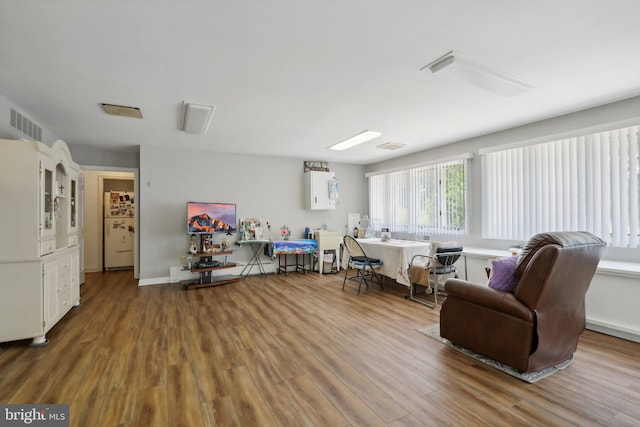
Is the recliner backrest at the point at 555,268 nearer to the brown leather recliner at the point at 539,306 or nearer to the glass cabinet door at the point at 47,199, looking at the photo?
the brown leather recliner at the point at 539,306

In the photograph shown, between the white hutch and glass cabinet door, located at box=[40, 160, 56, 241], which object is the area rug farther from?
glass cabinet door, located at box=[40, 160, 56, 241]

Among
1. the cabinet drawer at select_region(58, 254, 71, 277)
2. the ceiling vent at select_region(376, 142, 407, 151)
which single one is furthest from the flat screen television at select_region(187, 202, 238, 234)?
the ceiling vent at select_region(376, 142, 407, 151)

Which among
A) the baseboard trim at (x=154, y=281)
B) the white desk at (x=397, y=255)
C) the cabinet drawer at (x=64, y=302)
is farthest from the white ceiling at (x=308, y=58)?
the baseboard trim at (x=154, y=281)

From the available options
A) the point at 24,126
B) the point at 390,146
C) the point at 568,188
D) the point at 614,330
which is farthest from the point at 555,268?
the point at 24,126

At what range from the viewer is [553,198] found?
3.88m

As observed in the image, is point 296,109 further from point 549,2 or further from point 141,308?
point 141,308

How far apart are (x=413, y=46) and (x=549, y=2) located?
82 cm

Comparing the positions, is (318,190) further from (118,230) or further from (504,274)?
(118,230)

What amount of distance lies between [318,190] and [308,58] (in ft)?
13.9

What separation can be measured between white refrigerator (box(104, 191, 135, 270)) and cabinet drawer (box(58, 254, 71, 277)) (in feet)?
11.6

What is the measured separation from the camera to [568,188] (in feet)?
12.2

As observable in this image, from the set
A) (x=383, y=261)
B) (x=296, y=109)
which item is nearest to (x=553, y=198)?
(x=383, y=261)

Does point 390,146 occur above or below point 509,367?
above

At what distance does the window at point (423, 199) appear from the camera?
5.17 meters
